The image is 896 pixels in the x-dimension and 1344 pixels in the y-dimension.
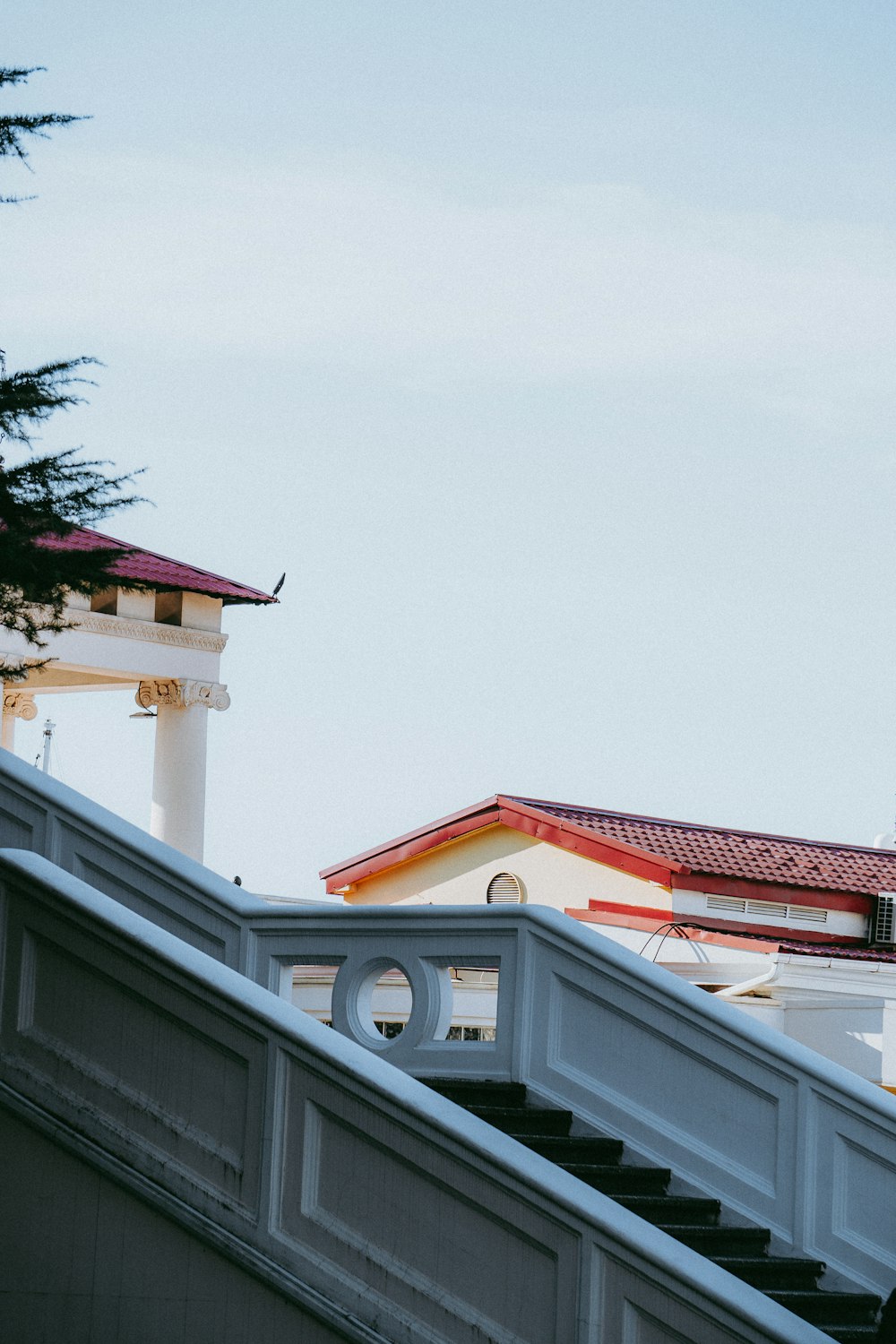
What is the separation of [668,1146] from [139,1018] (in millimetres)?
2479

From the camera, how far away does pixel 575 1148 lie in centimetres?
758

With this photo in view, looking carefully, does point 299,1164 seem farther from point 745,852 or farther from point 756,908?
point 745,852

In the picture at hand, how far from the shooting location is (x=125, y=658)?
2209cm

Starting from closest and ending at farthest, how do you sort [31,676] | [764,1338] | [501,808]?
[764,1338]
[31,676]
[501,808]

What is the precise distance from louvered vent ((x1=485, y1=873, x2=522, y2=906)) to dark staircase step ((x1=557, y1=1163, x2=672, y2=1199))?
19.6 metres

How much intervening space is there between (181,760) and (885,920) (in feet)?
33.9

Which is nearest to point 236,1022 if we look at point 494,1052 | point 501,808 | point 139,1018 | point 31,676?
point 139,1018

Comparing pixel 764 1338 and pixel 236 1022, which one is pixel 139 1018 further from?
pixel 764 1338

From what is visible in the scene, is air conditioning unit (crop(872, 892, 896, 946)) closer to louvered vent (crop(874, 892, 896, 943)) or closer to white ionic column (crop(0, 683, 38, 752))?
louvered vent (crop(874, 892, 896, 943))

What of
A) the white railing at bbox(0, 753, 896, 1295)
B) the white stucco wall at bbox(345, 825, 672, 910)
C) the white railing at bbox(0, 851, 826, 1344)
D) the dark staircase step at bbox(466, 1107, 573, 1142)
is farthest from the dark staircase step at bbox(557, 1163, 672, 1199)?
the white stucco wall at bbox(345, 825, 672, 910)

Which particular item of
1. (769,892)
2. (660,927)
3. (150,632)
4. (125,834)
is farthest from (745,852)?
(125,834)

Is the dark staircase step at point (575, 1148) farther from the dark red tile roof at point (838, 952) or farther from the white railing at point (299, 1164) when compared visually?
the dark red tile roof at point (838, 952)

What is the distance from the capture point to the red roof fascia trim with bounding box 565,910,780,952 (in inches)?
847

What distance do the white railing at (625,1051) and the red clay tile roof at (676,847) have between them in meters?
16.5
